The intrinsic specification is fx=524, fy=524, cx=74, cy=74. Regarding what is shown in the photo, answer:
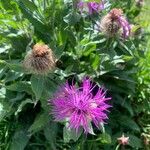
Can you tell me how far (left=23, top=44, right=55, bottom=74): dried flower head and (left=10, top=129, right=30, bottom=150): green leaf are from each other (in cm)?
50

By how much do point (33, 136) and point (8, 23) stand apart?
27.3 inches

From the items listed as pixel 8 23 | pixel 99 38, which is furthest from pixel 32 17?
pixel 99 38

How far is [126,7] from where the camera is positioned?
3730mm

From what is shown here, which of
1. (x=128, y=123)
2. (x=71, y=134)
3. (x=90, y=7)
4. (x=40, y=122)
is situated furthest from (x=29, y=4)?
(x=128, y=123)

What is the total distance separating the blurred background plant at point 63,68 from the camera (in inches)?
116

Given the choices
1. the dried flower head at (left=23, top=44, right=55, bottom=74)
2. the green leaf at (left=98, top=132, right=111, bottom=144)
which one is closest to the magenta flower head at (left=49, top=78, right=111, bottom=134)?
the dried flower head at (left=23, top=44, right=55, bottom=74)

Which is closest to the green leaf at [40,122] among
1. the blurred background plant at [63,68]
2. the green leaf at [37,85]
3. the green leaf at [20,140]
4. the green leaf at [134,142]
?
the blurred background plant at [63,68]

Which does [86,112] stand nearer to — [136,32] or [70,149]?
[70,149]

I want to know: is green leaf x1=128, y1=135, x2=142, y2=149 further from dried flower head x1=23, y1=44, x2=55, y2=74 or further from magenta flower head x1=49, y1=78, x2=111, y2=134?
dried flower head x1=23, y1=44, x2=55, y2=74

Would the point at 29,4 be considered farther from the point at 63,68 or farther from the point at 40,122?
the point at 40,122

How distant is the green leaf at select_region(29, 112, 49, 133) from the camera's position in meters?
2.80

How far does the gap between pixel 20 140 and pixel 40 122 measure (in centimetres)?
22

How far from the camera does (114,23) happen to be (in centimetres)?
298

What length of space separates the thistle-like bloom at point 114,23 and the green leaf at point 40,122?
602 millimetres
